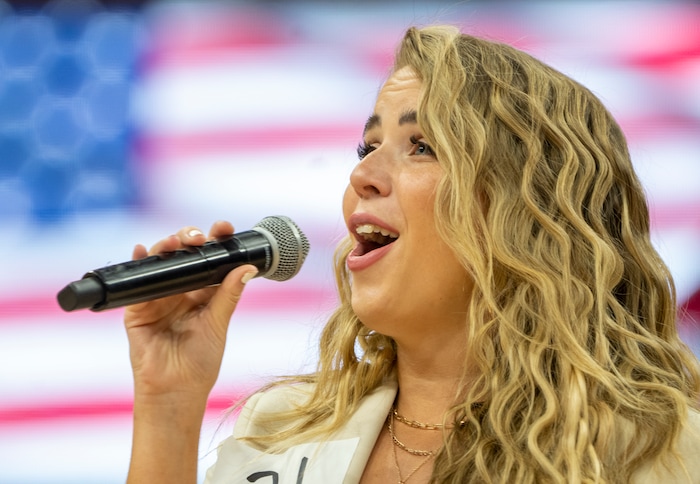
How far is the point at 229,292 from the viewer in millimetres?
1597

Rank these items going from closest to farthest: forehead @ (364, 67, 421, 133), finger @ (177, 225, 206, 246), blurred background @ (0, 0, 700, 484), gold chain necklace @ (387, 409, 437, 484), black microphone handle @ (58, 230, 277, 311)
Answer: black microphone handle @ (58, 230, 277, 311) → finger @ (177, 225, 206, 246) → gold chain necklace @ (387, 409, 437, 484) → forehead @ (364, 67, 421, 133) → blurred background @ (0, 0, 700, 484)

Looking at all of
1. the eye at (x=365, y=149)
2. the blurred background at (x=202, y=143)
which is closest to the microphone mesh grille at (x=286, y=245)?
the eye at (x=365, y=149)

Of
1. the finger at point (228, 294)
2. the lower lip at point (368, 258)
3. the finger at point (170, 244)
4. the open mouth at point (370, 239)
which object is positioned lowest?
the finger at point (228, 294)

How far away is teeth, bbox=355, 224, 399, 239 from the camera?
1.80 meters

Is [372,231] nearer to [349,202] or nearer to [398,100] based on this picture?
[349,202]

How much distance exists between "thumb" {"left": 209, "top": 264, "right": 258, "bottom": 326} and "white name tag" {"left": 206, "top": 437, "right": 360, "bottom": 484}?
32 cm

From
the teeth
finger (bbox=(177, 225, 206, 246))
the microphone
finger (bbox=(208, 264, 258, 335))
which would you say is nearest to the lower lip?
the teeth

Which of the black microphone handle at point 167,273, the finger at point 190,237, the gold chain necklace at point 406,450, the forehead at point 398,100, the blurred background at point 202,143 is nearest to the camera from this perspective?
the black microphone handle at point 167,273

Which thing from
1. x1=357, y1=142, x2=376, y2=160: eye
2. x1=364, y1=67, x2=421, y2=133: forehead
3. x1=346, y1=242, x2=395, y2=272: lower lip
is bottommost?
x1=346, y1=242, x2=395, y2=272: lower lip

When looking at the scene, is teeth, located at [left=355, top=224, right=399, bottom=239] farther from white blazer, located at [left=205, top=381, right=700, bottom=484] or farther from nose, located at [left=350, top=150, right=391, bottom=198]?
white blazer, located at [left=205, top=381, right=700, bottom=484]

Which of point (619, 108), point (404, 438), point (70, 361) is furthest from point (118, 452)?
point (619, 108)

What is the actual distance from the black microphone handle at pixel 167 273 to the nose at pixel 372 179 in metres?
0.28

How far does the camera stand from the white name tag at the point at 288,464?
1.77 metres

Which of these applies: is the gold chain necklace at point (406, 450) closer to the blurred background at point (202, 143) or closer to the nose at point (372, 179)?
the nose at point (372, 179)
